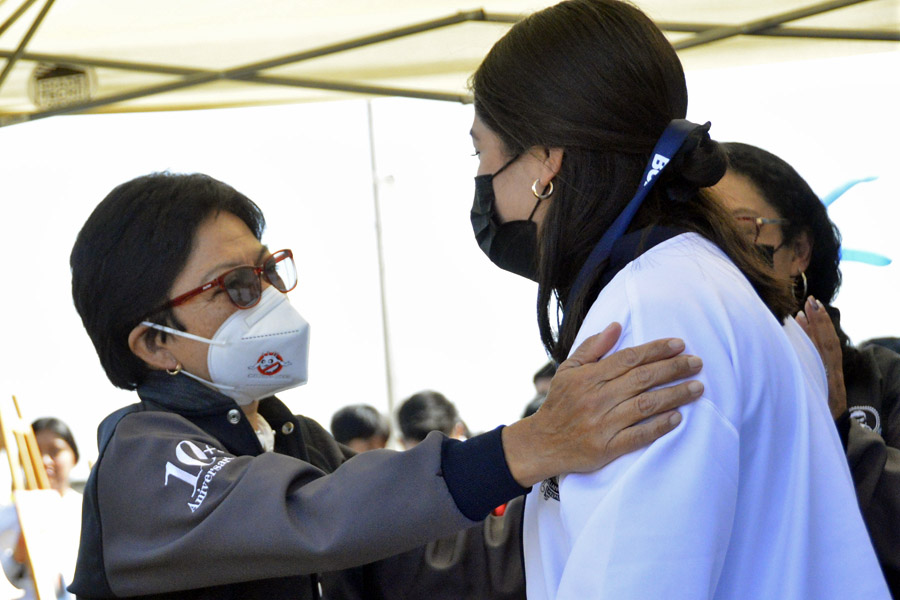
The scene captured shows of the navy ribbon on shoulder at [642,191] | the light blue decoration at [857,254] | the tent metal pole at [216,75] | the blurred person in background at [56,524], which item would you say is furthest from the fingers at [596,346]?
the tent metal pole at [216,75]

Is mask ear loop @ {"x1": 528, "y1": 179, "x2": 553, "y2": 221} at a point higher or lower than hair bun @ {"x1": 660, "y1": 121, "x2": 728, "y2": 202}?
lower

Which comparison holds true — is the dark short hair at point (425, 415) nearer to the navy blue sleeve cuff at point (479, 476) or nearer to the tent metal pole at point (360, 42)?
the tent metal pole at point (360, 42)

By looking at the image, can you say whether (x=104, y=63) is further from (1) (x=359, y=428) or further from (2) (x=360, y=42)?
(1) (x=359, y=428)

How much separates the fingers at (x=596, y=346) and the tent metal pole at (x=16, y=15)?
3442 millimetres

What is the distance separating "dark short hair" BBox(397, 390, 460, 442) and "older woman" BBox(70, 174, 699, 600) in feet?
11.9

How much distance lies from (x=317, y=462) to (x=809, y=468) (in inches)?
45.8

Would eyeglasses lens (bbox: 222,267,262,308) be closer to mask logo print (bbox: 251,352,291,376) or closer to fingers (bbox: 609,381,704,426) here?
mask logo print (bbox: 251,352,291,376)

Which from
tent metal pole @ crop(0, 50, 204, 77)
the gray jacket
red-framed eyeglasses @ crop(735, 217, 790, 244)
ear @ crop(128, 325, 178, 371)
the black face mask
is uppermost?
tent metal pole @ crop(0, 50, 204, 77)

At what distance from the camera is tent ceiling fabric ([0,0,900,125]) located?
3.98 m

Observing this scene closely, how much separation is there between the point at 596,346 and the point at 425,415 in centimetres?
466

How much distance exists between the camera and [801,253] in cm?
242

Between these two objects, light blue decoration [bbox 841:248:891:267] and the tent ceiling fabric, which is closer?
light blue decoration [bbox 841:248:891:267]

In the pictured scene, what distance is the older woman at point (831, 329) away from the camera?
2031 mm

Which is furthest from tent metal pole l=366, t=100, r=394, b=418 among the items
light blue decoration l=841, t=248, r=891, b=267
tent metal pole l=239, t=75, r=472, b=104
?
light blue decoration l=841, t=248, r=891, b=267
